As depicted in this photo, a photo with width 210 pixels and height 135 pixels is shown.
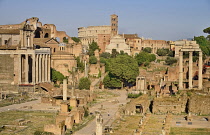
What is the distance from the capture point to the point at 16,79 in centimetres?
7212

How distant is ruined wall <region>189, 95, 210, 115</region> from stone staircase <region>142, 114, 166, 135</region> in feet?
12.0

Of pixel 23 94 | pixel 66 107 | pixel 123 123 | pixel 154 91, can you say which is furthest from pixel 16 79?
pixel 123 123

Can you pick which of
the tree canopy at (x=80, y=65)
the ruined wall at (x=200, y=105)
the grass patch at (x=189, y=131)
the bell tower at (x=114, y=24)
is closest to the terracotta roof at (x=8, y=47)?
the tree canopy at (x=80, y=65)

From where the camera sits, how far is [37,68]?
73.9 meters

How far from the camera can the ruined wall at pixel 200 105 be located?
47.0 metres

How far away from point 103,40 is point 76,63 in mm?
31874

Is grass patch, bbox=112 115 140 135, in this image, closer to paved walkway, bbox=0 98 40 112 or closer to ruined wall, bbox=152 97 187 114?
ruined wall, bbox=152 97 187 114

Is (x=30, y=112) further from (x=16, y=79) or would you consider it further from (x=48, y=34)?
(x=48, y=34)

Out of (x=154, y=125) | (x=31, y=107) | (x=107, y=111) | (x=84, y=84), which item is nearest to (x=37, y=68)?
(x=84, y=84)

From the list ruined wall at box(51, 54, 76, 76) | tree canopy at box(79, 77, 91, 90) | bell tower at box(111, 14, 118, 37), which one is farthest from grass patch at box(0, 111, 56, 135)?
bell tower at box(111, 14, 118, 37)

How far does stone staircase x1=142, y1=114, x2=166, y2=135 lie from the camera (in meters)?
36.5

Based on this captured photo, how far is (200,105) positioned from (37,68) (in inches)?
1376

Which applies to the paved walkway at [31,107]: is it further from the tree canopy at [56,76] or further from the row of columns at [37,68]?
the tree canopy at [56,76]

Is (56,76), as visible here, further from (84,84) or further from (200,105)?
(200,105)
